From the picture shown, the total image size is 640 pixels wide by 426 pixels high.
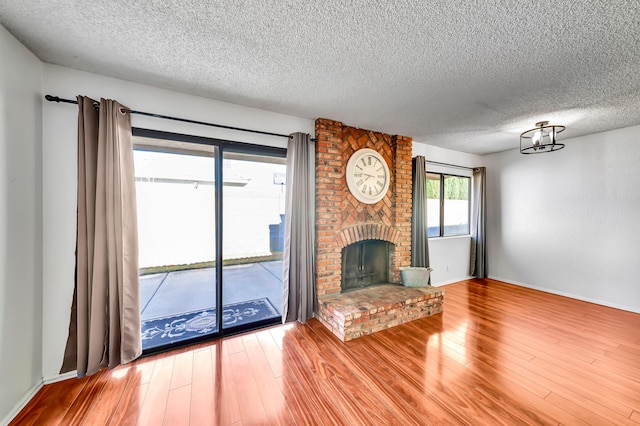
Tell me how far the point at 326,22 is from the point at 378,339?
276 cm

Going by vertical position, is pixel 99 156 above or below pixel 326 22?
below

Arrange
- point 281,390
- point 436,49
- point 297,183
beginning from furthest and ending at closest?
point 297,183 → point 281,390 → point 436,49

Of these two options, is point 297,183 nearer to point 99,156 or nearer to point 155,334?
point 99,156

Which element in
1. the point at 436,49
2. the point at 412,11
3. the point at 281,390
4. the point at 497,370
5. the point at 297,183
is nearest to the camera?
the point at 412,11

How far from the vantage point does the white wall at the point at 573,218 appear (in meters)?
3.26

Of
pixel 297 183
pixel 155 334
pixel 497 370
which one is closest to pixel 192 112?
pixel 297 183

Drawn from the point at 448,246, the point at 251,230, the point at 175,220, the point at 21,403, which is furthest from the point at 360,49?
the point at 448,246

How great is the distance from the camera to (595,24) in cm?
138

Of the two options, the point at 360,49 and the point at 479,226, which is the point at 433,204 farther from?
the point at 360,49

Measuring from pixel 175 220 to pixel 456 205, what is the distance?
476 centimetres

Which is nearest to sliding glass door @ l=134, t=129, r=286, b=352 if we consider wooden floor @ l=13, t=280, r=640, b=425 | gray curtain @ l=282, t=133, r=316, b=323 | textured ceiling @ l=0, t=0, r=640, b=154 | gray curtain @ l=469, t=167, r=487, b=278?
gray curtain @ l=282, t=133, r=316, b=323

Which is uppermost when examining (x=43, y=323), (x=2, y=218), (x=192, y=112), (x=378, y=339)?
(x=192, y=112)

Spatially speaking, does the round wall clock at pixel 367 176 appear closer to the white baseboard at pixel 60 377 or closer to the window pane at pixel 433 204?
the window pane at pixel 433 204

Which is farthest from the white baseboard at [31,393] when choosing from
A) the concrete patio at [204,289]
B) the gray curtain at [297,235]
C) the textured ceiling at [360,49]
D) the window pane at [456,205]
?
the window pane at [456,205]
